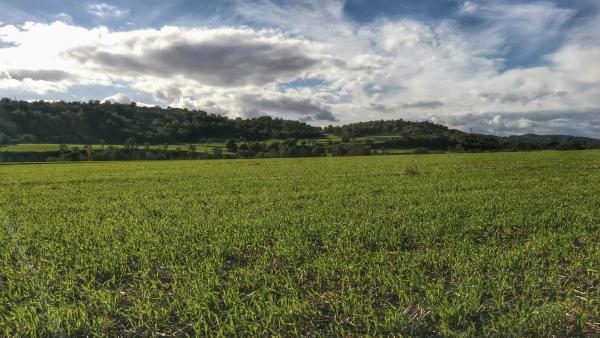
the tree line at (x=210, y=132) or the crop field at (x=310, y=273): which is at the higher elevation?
the tree line at (x=210, y=132)

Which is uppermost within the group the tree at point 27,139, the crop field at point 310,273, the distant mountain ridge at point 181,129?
the distant mountain ridge at point 181,129

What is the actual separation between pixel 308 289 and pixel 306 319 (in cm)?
105

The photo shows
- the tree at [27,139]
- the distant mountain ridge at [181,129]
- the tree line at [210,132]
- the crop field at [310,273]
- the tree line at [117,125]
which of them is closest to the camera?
the crop field at [310,273]

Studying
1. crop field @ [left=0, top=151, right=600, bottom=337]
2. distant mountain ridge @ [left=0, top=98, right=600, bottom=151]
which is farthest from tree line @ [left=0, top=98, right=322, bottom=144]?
crop field @ [left=0, top=151, right=600, bottom=337]

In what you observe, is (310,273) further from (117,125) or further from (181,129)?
(117,125)

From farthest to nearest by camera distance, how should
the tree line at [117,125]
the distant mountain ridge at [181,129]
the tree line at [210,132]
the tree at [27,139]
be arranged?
the tree line at [117,125] < the distant mountain ridge at [181,129] < the tree at [27,139] < the tree line at [210,132]

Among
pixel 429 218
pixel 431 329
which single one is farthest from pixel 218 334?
pixel 429 218

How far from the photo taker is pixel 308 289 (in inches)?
257

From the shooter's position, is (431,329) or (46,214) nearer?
(431,329)

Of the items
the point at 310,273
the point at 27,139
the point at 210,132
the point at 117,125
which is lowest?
the point at 310,273

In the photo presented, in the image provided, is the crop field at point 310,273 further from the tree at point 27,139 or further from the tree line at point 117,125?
the tree line at point 117,125

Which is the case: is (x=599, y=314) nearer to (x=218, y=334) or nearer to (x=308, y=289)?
(x=308, y=289)

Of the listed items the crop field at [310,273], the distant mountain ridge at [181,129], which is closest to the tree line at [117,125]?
the distant mountain ridge at [181,129]

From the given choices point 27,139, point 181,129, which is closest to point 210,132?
point 181,129
